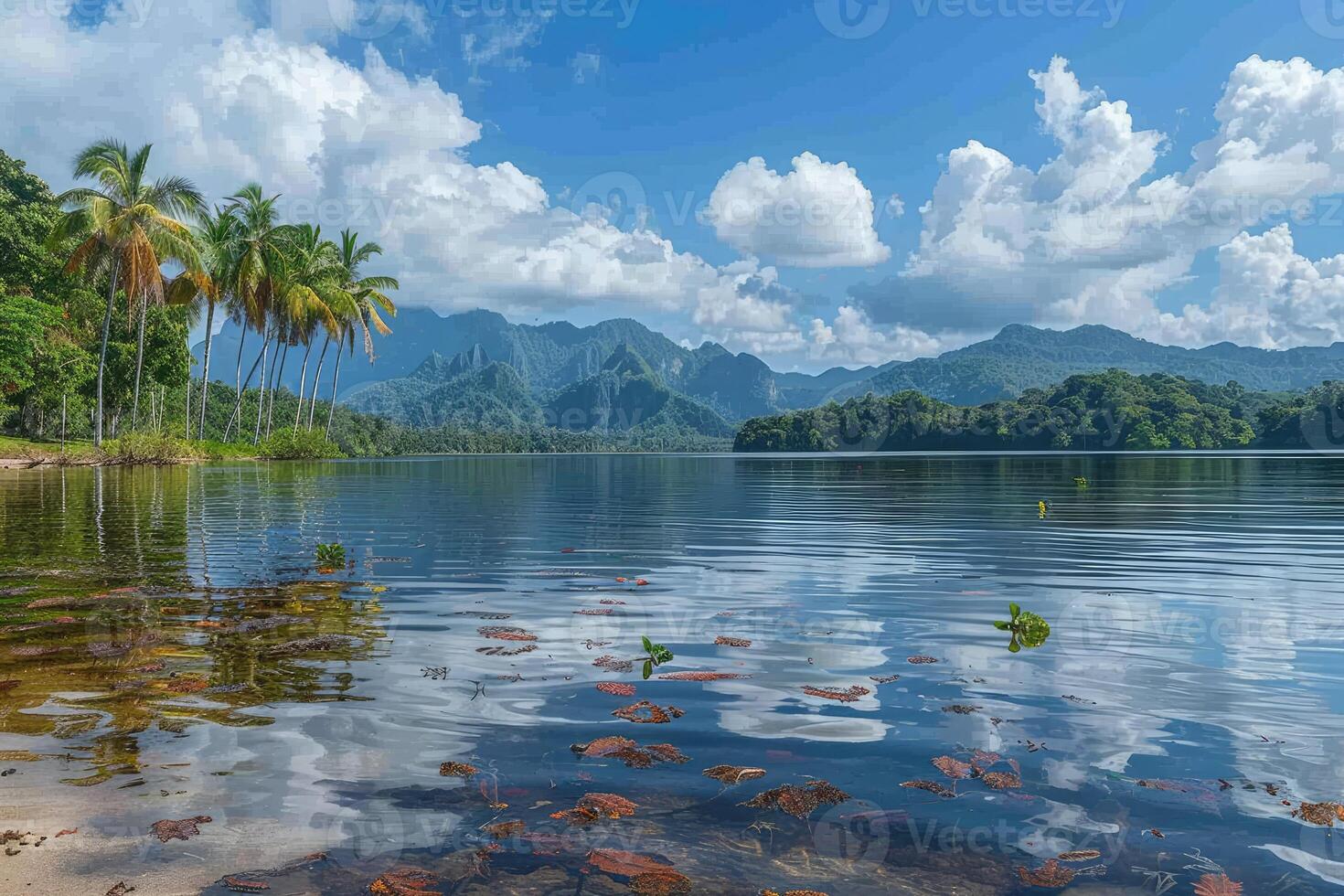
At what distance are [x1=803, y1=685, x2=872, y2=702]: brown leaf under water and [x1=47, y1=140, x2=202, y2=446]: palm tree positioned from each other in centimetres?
5514

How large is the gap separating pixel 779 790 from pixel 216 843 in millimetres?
2941

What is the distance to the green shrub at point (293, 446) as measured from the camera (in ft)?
225

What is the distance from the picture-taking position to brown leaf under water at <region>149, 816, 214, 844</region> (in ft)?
13.0

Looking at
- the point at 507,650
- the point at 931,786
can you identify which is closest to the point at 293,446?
the point at 507,650

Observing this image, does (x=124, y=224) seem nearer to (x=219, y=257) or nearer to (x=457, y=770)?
(x=219, y=257)

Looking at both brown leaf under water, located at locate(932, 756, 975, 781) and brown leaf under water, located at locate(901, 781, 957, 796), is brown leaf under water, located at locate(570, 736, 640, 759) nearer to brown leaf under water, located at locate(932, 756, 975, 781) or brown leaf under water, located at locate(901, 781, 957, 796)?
brown leaf under water, located at locate(901, 781, 957, 796)

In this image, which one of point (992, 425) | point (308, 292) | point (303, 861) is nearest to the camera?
point (303, 861)

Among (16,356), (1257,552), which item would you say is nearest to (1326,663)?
(1257,552)

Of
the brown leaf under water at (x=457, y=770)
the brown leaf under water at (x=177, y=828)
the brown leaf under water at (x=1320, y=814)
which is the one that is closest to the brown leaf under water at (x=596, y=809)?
the brown leaf under water at (x=457, y=770)

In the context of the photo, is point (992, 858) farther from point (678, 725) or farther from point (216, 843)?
point (216, 843)

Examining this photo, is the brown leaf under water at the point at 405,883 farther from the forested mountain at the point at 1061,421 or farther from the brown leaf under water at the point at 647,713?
the forested mountain at the point at 1061,421

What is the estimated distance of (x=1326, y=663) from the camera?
795 cm

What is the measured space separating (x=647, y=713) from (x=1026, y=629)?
4.94 m

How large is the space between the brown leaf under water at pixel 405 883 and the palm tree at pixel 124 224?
56144mm
